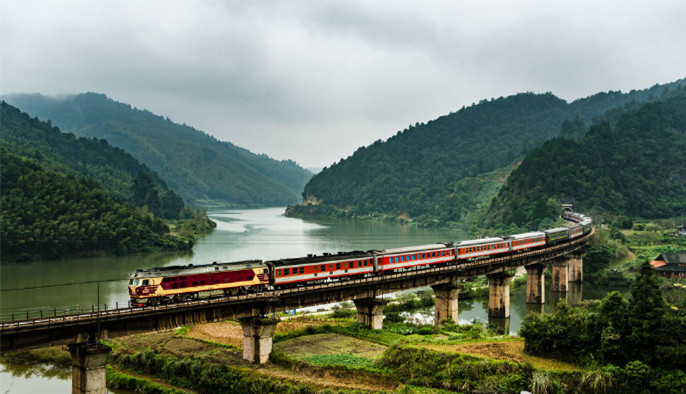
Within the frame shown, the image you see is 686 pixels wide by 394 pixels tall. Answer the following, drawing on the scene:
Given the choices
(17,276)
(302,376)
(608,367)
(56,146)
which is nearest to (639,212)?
(608,367)

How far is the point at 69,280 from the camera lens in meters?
76.8

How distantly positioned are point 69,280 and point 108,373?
154ft

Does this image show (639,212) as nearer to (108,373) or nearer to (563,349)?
(563,349)

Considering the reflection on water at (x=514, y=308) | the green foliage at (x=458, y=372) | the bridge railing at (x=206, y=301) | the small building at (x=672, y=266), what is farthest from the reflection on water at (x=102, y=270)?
the small building at (x=672, y=266)

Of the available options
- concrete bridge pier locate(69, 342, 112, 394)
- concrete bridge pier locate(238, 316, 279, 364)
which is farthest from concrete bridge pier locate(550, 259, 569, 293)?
concrete bridge pier locate(69, 342, 112, 394)

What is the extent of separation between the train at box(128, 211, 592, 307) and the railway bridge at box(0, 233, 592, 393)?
0.82 m

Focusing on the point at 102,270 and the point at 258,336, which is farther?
the point at 102,270

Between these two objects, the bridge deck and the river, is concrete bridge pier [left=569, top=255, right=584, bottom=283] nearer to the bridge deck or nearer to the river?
the river

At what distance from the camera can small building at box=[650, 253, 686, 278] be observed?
2712 inches

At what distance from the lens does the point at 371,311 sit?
42156 mm

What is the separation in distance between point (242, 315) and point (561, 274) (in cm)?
5424

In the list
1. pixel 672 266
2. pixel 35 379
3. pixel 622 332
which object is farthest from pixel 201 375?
pixel 672 266

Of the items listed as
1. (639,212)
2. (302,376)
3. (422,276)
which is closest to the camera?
(302,376)

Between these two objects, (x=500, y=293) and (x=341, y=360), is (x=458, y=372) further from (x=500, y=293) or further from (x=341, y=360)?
(x=500, y=293)
